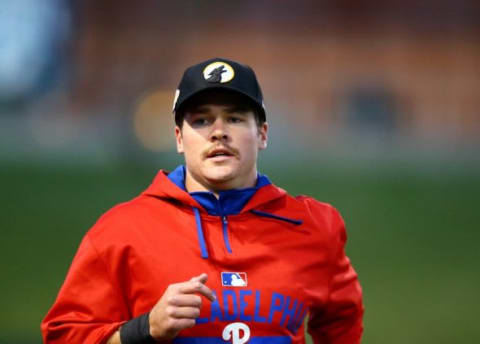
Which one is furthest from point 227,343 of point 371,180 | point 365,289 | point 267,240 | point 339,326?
point 371,180

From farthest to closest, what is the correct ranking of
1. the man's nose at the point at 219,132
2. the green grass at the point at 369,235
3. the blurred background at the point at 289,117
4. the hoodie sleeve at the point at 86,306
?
the blurred background at the point at 289,117
the green grass at the point at 369,235
the man's nose at the point at 219,132
the hoodie sleeve at the point at 86,306

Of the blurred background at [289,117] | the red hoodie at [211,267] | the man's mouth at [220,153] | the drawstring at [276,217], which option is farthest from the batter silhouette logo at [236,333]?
the blurred background at [289,117]

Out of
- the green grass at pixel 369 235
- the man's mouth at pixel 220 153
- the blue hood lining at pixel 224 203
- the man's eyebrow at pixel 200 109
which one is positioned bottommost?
the green grass at pixel 369 235

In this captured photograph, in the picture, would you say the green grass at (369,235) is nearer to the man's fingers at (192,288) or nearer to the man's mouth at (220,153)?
the man's mouth at (220,153)

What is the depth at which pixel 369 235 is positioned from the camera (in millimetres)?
5992

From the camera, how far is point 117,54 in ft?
31.6

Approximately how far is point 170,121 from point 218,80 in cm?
701

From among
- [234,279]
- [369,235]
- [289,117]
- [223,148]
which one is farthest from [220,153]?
[289,117]

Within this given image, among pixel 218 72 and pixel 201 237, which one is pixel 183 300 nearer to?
pixel 201 237

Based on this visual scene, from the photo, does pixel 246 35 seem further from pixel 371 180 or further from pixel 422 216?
pixel 422 216

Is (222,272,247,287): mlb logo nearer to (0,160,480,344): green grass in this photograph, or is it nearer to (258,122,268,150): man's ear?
(258,122,268,150): man's ear

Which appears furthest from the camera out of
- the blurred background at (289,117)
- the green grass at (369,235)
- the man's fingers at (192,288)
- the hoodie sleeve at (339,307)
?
the blurred background at (289,117)

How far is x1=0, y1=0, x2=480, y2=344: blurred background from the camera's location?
562cm

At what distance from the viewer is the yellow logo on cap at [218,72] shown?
175 cm
